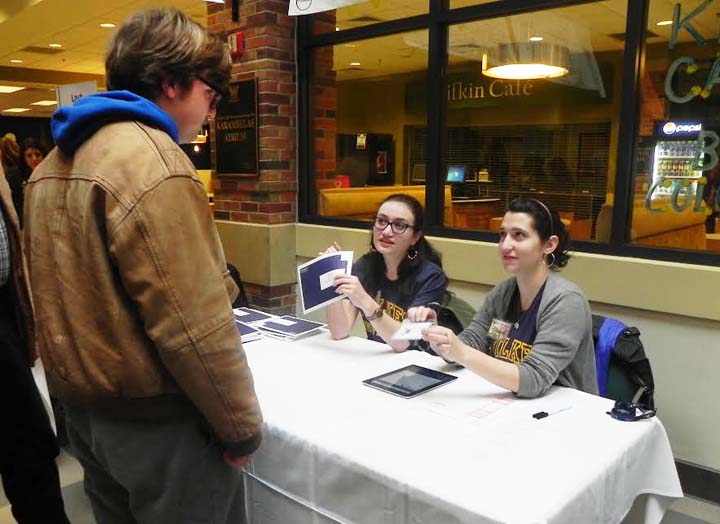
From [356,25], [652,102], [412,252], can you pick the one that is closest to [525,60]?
[356,25]

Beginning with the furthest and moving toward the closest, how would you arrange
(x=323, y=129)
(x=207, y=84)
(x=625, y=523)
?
(x=323, y=129) < (x=625, y=523) < (x=207, y=84)

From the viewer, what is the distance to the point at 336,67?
14.1 feet

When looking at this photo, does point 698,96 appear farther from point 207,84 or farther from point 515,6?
point 207,84

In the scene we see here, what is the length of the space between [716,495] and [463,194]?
241cm

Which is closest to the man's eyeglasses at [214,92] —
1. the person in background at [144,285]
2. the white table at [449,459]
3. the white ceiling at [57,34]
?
the person in background at [144,285]

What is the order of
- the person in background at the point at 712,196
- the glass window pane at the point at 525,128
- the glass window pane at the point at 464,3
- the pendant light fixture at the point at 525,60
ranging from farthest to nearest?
the pendant light fixture at the point at 525,60, the glass window pane at the point at 525,128, the glass window pane at the point at 464,3, the person in background at the point at 712,196

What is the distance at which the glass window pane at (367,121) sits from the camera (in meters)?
4.18

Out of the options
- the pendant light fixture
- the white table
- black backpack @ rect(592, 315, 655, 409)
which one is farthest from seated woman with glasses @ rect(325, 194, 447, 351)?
the pendant light fixture

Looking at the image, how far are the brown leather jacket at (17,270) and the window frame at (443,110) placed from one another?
2.25 meters

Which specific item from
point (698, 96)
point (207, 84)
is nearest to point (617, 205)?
point (698, 96)

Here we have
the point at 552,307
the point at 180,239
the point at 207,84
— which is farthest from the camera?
the point at 552,307

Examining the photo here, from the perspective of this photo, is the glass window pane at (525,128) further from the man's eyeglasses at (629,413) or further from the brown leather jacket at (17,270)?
the brown leather jacket at (17,270)

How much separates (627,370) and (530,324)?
0.47 metres

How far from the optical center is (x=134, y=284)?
999mm
